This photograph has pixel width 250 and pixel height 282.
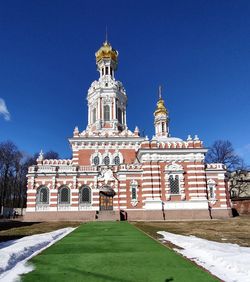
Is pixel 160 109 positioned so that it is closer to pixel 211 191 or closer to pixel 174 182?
pixel 174 182

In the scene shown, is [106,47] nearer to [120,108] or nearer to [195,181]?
[120,108]

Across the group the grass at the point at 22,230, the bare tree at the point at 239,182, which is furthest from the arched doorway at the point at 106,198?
the bare tree at the point at 239,182

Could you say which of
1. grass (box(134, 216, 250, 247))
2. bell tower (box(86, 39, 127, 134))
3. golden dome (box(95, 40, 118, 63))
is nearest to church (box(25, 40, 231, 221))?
bell tower (box(86, 39, 127, 134))

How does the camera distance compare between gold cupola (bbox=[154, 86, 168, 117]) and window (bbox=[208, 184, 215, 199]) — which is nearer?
window (bbox=[208, 184, 215, 199])

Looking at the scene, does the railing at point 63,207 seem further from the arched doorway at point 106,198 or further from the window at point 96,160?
the window at point 96,160

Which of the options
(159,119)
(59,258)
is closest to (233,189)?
(159,119)

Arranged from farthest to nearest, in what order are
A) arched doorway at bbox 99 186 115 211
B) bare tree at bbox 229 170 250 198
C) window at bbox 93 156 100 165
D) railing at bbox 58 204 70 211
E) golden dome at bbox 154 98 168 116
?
1. bare tree at bbox 229 170 250 198
2. golden dome at bbox 154 98 168 116
3. window at bbox 93 156 100 165
4. arched doorway at bbox 99 186 115 211
5. railing at bbox 58 204 70 211

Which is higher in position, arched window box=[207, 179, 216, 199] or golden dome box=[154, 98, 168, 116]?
golden dome box=[154, 98, 168, 116]

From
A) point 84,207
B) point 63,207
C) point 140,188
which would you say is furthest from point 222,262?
point 63,207

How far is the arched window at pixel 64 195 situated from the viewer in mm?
34188

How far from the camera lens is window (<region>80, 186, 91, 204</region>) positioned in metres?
34.4

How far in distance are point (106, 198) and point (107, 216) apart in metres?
2.56

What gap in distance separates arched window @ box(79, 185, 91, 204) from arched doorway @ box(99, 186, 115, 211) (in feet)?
4.84

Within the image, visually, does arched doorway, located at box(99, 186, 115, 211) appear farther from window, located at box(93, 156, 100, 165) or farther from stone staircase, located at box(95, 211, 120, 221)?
window, located at box(93, 156, 100, 165)
